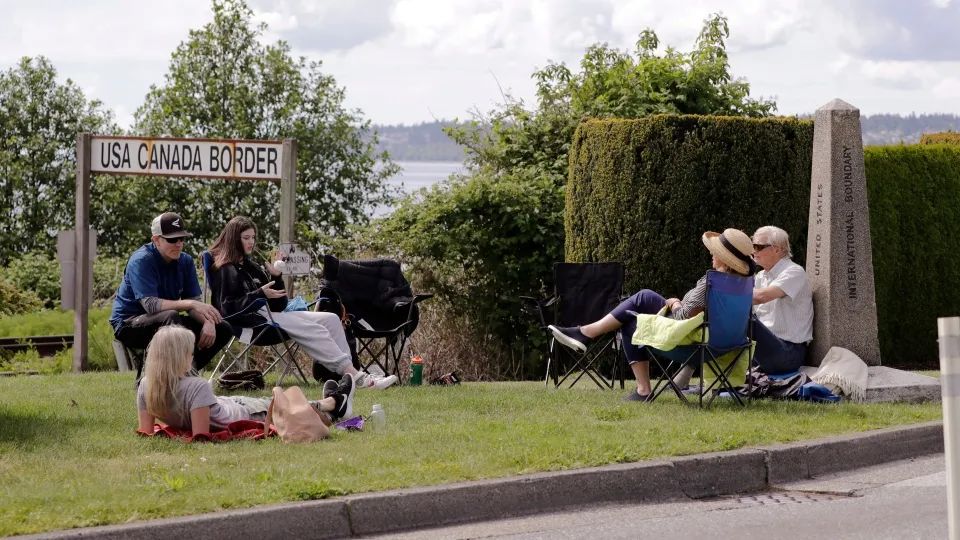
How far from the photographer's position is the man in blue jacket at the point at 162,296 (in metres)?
9.91

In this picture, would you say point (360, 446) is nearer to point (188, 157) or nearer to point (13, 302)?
point (188, 157)

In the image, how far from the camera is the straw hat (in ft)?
31.4

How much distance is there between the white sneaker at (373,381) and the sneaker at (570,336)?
1.43 metres

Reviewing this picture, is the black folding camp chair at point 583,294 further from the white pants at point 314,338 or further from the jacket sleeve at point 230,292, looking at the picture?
the jacket sleeve at point 230,292

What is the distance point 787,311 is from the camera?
1043cm

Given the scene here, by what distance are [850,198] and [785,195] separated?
2.77m

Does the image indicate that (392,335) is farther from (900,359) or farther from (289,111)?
(289,111)

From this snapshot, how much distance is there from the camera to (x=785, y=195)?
13.3 m

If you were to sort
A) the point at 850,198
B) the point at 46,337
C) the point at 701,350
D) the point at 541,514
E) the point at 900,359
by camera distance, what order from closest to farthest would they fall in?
the point at 541,514 → the point at 701,350 → the point at 850,198 → the point at 900,359 → the point at 46,337

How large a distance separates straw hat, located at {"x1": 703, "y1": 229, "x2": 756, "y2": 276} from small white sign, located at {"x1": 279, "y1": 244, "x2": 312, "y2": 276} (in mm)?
4380

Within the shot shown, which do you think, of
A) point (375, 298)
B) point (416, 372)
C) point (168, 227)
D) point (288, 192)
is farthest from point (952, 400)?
point (288, 192)

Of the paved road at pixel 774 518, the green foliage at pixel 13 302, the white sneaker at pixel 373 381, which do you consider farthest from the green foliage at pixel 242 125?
the paved road at pixel 774 518

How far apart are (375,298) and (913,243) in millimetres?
6487

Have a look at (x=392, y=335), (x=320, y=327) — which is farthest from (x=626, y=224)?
(x=320, y=327)
